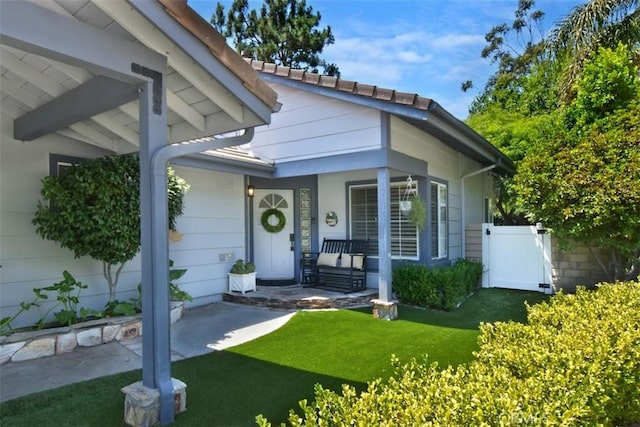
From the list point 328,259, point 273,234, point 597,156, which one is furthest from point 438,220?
point 273,234

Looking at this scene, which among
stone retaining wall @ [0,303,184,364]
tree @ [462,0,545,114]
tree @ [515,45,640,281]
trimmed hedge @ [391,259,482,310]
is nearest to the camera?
stone retaining wall @ [0,303,184,364]

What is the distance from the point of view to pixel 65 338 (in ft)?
14.3

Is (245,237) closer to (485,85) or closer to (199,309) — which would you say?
(199,309)

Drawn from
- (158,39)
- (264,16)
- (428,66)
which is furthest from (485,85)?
(158,39)

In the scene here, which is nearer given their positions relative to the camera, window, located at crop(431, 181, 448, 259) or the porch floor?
the porch floor

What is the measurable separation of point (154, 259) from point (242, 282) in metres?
4.36

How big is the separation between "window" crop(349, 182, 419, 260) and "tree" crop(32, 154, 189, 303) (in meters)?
4.32

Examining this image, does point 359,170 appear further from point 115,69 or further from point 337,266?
point 115,69

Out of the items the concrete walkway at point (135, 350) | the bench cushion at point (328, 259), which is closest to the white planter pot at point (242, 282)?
the concrete walkway at point (135, 350)

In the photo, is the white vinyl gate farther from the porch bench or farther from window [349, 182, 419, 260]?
the porch bench

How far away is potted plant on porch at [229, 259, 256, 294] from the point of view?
703 centimetres

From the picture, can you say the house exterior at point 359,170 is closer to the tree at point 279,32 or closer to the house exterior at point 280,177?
the house exterior at point 280,177

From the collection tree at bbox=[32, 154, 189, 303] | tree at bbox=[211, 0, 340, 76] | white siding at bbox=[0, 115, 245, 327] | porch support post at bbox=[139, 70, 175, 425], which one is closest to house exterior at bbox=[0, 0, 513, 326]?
white siding at bbox=[0, 115, 245, 327]

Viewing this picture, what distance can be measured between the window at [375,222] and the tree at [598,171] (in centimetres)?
210
